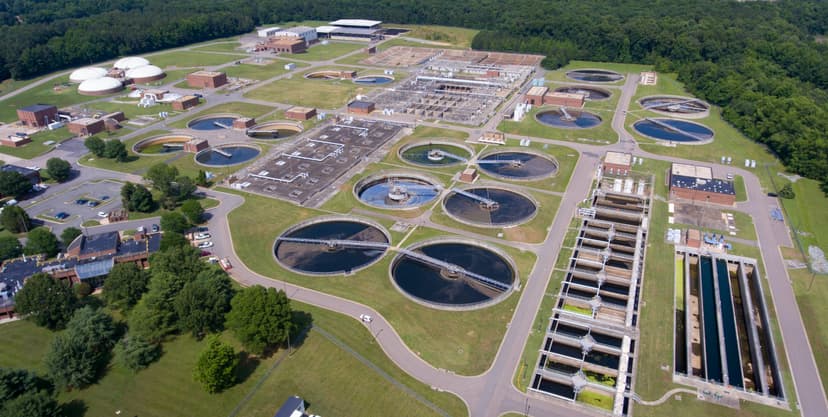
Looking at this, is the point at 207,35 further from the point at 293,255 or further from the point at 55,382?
the point at 55,382

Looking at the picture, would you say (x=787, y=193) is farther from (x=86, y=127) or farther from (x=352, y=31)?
(x=352, y=31)

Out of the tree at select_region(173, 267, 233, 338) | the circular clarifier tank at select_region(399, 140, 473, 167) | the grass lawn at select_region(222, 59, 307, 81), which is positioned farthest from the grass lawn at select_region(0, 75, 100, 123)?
the tree at select_region(173, 267, 233, 338)

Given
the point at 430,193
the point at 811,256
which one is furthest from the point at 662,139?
the point at 430,193

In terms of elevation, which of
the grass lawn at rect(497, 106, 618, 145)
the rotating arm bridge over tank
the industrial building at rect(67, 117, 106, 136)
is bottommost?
the rotating arm bridge over tank

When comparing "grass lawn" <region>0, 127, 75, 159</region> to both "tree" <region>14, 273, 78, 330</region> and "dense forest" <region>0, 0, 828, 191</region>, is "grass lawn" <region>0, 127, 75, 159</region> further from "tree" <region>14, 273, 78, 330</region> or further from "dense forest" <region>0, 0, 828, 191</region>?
"tree" <region>14, 273, 78, 330</region>

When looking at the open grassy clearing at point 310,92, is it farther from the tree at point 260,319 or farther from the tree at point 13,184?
the tree at point 260,319
